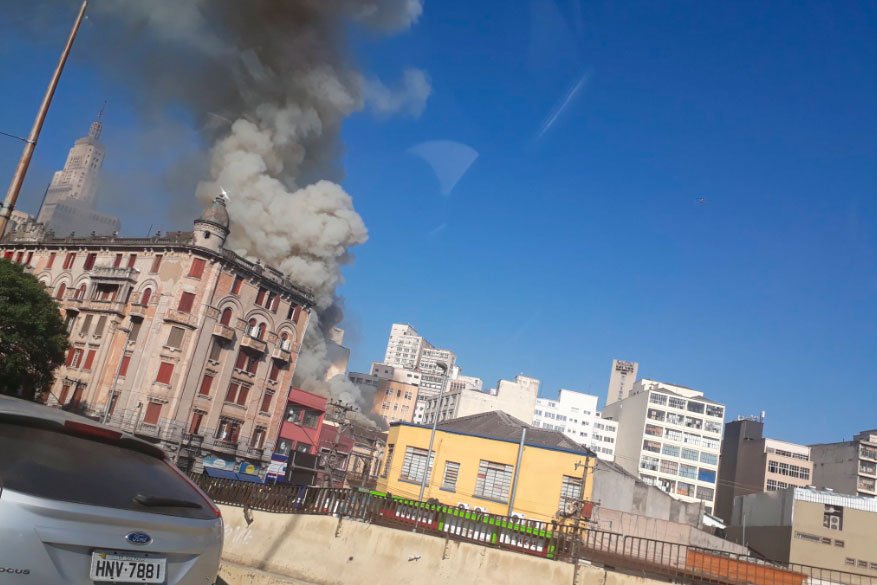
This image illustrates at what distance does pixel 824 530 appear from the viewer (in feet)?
148

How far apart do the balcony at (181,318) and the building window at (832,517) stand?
154 feet

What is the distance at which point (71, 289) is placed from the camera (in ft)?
162

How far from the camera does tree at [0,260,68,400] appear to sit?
35281 millimetres

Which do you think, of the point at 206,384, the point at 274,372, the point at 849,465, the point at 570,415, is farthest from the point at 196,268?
the point at 570,415

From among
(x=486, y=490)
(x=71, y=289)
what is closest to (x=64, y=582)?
(x=486, y=490)

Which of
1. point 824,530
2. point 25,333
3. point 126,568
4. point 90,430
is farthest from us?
point 824,530

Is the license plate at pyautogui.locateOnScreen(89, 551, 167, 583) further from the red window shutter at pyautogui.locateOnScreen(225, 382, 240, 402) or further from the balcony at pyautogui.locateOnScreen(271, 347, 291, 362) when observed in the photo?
the balcony at pyautogui.locateOnScreen(271, 347, 291, 362)

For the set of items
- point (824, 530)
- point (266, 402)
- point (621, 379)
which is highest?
point (621, 379)

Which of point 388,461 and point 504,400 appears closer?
point 388,461

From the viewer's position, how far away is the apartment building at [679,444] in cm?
7650

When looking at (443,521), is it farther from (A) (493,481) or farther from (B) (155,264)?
(B) (155,264)

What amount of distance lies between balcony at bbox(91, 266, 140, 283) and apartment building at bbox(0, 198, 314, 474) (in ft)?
0.25

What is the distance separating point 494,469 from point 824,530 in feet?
96.4

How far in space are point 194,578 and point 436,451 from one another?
98.4ft
